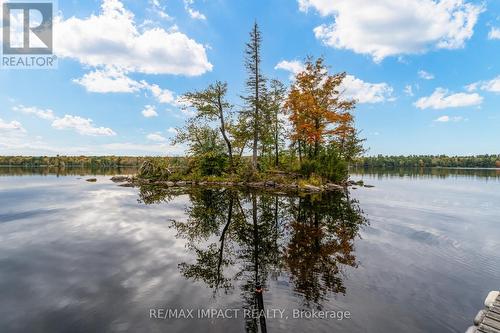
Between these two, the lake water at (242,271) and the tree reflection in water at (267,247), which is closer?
the lake water at (242,271)

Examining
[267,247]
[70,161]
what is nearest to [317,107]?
[267,247]

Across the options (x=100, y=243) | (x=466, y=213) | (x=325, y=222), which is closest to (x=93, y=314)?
(x=100, y=243)

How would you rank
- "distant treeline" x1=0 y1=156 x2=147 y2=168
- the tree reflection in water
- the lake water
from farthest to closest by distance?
"distant treeline" x1=0 y1=156 x2=147 y2=168 < the tree reflection in water < the lake water

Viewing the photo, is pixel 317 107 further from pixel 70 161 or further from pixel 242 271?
pixel 70 161

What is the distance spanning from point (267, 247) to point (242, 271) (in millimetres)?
2647

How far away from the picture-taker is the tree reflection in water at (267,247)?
844 centimetres

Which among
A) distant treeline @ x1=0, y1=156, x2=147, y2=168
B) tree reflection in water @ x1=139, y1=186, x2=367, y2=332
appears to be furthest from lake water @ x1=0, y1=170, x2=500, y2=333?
distant treeline @ x1=0, y1=156, x2=147, y2=168

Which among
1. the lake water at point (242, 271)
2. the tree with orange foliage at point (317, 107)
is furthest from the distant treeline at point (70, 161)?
the lake water at point (242, 271)

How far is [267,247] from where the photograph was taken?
39.2 ft

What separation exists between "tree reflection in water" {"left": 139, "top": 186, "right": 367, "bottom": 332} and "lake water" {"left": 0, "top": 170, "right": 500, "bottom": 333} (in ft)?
0.21

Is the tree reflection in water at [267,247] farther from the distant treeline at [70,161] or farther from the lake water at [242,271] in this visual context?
the distant treeline at [70,161]

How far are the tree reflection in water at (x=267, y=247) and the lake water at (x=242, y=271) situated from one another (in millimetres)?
63

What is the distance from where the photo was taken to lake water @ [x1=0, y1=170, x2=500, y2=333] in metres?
6.55

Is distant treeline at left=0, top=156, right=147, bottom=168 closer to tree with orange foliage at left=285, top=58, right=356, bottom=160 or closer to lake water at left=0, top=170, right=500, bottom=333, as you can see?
tree with orange foliage at left=285, top=58, right=356, bottom=160
